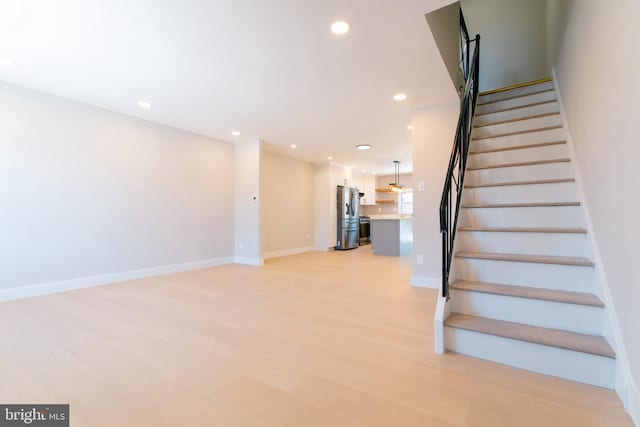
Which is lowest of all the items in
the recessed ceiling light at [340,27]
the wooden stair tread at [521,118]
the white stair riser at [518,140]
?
the white stair riser at [518,140]

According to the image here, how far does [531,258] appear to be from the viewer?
203cm

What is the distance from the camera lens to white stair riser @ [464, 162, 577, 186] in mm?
2520

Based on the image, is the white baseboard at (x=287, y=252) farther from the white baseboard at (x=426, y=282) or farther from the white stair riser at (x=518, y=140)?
the white stair riser at (x=518, y=140)

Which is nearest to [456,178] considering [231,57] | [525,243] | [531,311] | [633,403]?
[525,243]

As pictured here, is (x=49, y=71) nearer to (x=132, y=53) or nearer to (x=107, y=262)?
(x=132, y=53)

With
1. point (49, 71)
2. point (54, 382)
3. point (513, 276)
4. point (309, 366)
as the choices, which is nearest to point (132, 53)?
point (49, 71)

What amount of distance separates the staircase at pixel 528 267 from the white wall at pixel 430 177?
0.65 meters

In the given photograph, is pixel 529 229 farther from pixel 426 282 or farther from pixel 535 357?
pixel 426 282

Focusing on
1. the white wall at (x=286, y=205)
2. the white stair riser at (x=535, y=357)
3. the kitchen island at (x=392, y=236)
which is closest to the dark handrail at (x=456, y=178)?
the white stair riser at (x=535, y=357)

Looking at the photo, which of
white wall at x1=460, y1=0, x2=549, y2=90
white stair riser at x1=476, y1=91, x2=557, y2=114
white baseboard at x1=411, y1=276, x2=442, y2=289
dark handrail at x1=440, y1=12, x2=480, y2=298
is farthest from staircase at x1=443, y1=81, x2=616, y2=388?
→ white wall at x1=460, y1=0, x2=549, y2=90

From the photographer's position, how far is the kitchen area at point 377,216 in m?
6.77

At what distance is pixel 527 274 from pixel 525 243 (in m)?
0.29

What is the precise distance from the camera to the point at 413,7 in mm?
1979

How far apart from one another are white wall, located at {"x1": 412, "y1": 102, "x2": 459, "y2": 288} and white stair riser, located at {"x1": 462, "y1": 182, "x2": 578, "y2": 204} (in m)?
1.05
